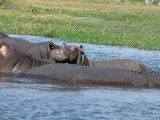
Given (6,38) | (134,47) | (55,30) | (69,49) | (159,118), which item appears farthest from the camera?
(55,30)

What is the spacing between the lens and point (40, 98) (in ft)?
39.7

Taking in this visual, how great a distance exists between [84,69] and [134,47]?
11627 millimetres

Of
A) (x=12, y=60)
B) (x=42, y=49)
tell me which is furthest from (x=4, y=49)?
(x=42, y=49)

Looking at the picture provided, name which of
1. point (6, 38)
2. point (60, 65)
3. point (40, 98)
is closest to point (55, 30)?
point (6, 38)

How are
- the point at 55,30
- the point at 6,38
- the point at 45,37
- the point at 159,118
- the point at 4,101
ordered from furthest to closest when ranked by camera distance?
the point at 55,30
the point at 45,37
the point at 6,38
the point at 4,101
the point at 159,118

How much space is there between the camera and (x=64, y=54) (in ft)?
50.3

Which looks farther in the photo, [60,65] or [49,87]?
[60,65]

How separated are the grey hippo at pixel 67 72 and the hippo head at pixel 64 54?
36 centimetres

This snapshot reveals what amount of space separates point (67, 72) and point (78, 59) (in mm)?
1711

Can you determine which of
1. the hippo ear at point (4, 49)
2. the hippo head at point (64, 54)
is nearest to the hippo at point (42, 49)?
the hippo head at point (64, 54)

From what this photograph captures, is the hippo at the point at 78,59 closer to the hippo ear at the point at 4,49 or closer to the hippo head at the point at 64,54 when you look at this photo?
the hippo head at the point at 64,54

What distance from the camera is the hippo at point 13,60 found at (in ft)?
48.0

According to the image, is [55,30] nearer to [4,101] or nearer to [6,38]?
[6,38]

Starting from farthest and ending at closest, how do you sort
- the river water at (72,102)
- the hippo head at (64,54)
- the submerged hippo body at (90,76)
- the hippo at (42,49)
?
the hippo at (42,49) < the hippo head at (64,54) < the submerged hippo body at (90,76) < the river water at (72,102)
